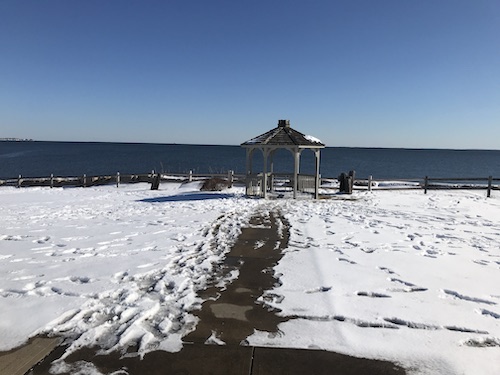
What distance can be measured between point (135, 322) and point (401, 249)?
18.6ft

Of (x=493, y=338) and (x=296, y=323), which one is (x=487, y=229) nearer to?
(x=493, y=338)

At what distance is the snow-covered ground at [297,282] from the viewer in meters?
3.86

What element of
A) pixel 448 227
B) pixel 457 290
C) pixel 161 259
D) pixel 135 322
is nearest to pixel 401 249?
pixel 457 290

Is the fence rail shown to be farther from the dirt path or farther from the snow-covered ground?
the dirt path

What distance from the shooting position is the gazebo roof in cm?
1487

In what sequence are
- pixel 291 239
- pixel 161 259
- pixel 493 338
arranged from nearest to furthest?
pixel 493 338
pixel 161 259
pixel 291 239

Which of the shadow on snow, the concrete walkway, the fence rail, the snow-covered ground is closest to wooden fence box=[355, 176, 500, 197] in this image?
the fence rail

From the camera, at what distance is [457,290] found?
536 cm

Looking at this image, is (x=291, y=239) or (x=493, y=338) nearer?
(x=493, y=338)

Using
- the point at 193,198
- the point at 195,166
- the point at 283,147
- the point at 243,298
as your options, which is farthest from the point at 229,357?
the point at 195,166

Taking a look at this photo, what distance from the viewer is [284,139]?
15242 millimetres

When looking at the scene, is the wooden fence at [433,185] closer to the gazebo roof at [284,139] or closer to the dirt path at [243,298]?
the gazebo roof at [284,139]

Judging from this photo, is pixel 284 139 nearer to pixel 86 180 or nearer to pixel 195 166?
pixel 86 180

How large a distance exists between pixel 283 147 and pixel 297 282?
9551mm
